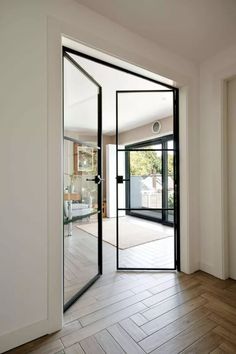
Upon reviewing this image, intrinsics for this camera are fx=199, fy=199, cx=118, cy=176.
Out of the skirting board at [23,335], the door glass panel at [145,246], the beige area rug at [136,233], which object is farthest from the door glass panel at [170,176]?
the skirting board at [23,335]

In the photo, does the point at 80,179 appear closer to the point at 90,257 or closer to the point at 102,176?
the point at 102,176

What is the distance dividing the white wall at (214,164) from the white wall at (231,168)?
0.07 meters

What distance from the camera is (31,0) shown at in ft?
4.84

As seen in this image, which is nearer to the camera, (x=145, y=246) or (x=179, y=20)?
(x=179, y=20)

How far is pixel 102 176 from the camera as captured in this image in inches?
105

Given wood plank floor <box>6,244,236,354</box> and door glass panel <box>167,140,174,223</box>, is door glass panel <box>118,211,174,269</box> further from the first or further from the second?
door glass panel <box>167,140,174,223</box>

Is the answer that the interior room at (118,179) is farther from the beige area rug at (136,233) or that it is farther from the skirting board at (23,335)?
the beige area rug at (136,233)

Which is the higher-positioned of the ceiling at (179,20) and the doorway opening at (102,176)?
the ceiling at (179,20)

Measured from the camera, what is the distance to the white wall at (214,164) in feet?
7.73

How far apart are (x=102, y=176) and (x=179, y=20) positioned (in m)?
1.85

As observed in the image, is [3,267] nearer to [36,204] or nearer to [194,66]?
[36,204]

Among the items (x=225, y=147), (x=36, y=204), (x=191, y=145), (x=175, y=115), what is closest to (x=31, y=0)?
(x=36, y=204)

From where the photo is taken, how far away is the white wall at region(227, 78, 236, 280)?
238 centimetres

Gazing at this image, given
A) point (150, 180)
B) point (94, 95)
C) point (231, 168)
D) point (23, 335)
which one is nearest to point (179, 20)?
point (94, 95)
